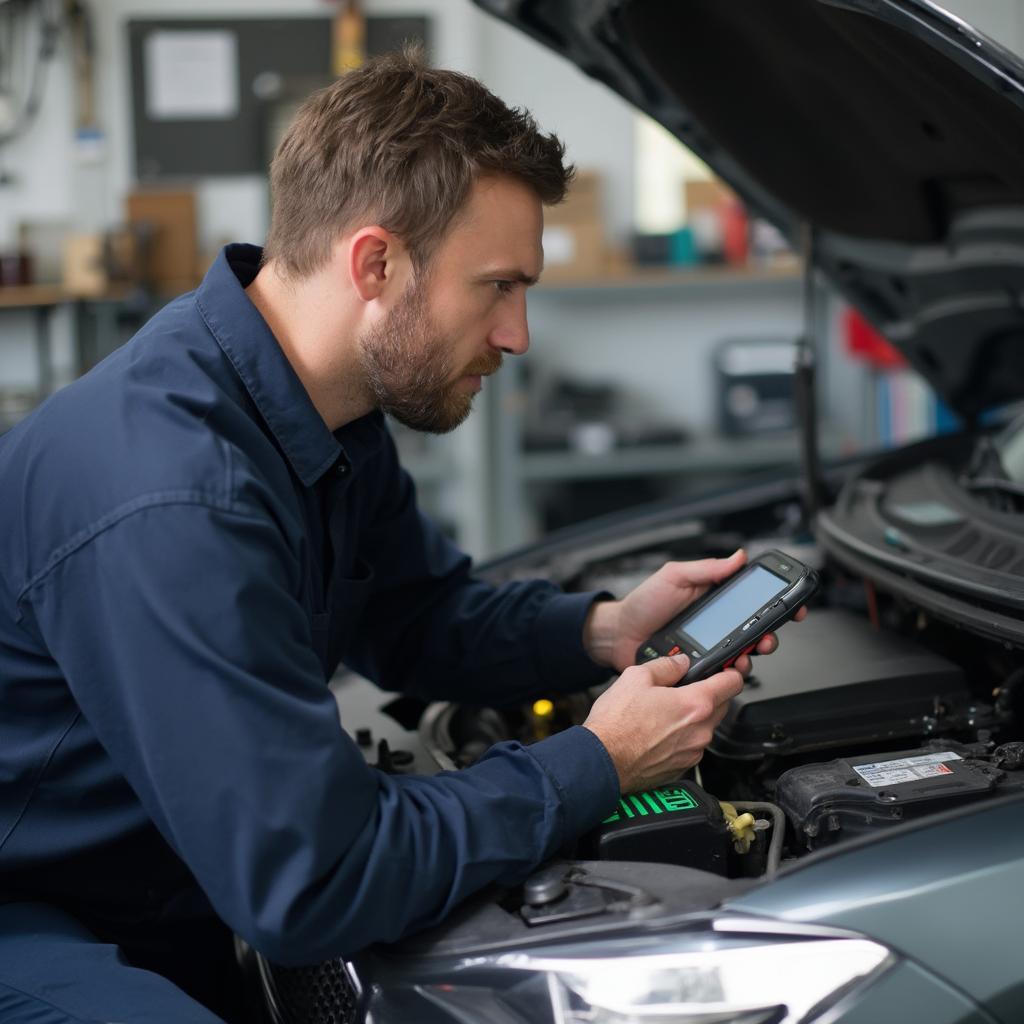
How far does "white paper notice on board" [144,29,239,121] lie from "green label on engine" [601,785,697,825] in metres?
3.79

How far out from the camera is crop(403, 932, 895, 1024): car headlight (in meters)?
0.89

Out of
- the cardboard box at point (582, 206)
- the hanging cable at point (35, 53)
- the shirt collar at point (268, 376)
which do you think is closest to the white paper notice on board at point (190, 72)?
the hanging cable at point (35, 53)

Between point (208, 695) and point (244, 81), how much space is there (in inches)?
152

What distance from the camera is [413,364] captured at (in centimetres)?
121

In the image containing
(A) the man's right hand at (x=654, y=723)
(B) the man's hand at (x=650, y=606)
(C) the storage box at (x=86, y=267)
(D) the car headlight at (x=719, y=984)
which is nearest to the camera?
(D) the car headlight at (x=719, y=984)

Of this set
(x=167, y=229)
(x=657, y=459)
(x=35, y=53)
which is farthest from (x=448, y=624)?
(x=35, y=53)

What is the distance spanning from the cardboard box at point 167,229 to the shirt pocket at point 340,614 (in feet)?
9.77

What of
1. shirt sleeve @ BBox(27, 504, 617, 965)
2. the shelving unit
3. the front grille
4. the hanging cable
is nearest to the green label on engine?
shirt sleeve @ BBox(27, 504, 617, 965)

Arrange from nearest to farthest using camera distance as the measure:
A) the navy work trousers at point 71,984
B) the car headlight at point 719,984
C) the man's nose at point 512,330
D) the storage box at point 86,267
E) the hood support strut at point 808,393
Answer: the car headlight at point 719,984
the navy work trousers at point 71,984
the man's nose at point 512,330
the hood support strut at point 808,393
the storage box at point 86,267

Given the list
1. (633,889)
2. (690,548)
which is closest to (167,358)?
(633,889)

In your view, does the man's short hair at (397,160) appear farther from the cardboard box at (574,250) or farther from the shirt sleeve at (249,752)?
the cardboard box at (574,250)

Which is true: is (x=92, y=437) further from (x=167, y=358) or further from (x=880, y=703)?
(x=880, y=703)

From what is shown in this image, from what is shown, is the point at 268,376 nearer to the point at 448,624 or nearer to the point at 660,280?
the point at 448,624

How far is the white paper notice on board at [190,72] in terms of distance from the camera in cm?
434
